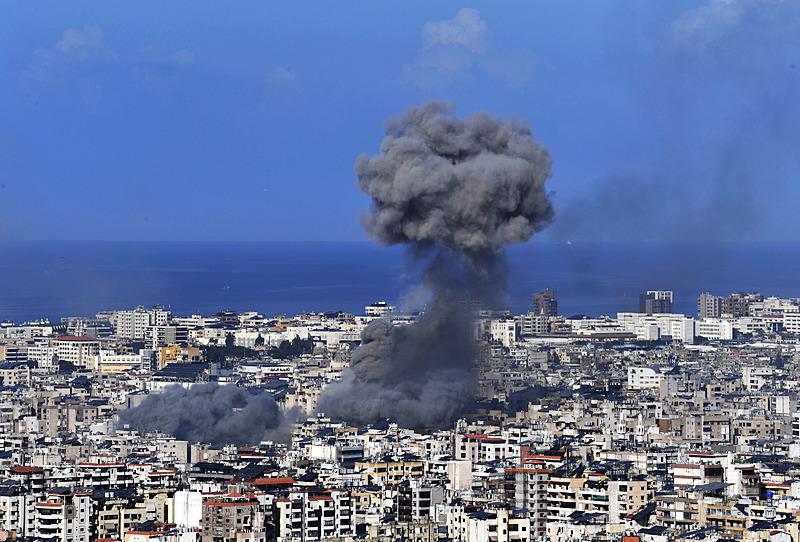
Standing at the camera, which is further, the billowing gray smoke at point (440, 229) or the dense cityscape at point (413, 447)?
the billowing gray smoke at point (440, 229)

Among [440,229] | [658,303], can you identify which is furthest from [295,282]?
[440,229]

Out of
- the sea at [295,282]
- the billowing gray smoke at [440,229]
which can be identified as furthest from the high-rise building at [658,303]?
the billowing gray smoke at [440,229]

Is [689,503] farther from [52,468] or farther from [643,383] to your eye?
[643,383]

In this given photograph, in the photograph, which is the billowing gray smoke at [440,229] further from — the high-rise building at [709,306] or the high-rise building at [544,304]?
the high-rise building at [709,306]

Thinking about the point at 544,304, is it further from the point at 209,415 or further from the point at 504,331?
the point at 209,415

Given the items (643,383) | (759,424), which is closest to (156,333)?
(643,383)

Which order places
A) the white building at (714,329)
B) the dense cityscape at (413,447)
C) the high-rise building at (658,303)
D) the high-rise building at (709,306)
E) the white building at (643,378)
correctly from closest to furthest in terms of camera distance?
1. the dense cityscape at (413,447)
2. the white building at (643,378)
3. the white building at (714,329)
4. the high-rise building at (709,306)
5. the high-rise building at (658,303)

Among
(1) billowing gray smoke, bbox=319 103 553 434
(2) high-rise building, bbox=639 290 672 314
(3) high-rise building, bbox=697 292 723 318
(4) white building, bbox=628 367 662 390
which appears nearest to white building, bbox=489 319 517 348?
(4) white building, bbox=628 367 662 390
